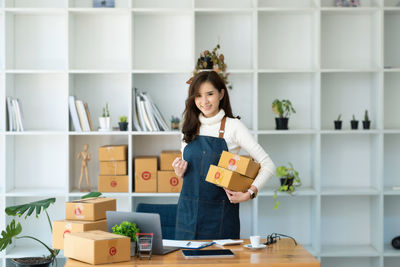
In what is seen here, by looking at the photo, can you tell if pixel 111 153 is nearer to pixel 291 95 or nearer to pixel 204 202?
pixel 204 202

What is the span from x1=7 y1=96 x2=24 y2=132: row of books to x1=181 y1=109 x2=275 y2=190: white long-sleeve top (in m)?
1.81

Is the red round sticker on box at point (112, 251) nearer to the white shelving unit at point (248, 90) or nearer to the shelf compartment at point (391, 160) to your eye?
the white shelving unit at point (248, 90)

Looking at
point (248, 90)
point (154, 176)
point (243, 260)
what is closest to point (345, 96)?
point (248, 90)

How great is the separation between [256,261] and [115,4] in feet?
9.45

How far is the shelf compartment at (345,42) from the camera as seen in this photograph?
4488 millimetres

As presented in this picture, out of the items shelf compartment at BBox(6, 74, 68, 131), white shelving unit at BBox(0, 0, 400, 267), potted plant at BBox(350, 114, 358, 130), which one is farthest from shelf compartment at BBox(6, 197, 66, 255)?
potted plant at BBox(350, 114, 358, 130)

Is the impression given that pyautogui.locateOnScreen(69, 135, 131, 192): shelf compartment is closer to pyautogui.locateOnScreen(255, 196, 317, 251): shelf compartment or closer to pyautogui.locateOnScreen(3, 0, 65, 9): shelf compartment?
pyautogui.locateOnScreen(3, 0, 65, 9): shelf compartment

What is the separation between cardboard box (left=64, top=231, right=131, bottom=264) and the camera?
7.28 ft

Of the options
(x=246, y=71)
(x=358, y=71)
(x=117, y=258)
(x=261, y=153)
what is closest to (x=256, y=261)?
(x=117, y=258)

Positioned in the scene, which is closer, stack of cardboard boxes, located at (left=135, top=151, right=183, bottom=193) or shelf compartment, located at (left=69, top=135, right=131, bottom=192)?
stack of cardboard boxes, located at (left=135, top=151, right=183, bottom=193)

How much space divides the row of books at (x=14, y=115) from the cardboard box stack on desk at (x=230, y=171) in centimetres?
205

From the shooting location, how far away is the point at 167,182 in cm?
418

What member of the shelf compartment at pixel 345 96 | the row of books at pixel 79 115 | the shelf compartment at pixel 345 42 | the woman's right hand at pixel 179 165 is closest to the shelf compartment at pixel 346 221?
the shelf compartment at pixel 345 96

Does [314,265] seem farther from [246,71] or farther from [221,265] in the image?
[246,71]
